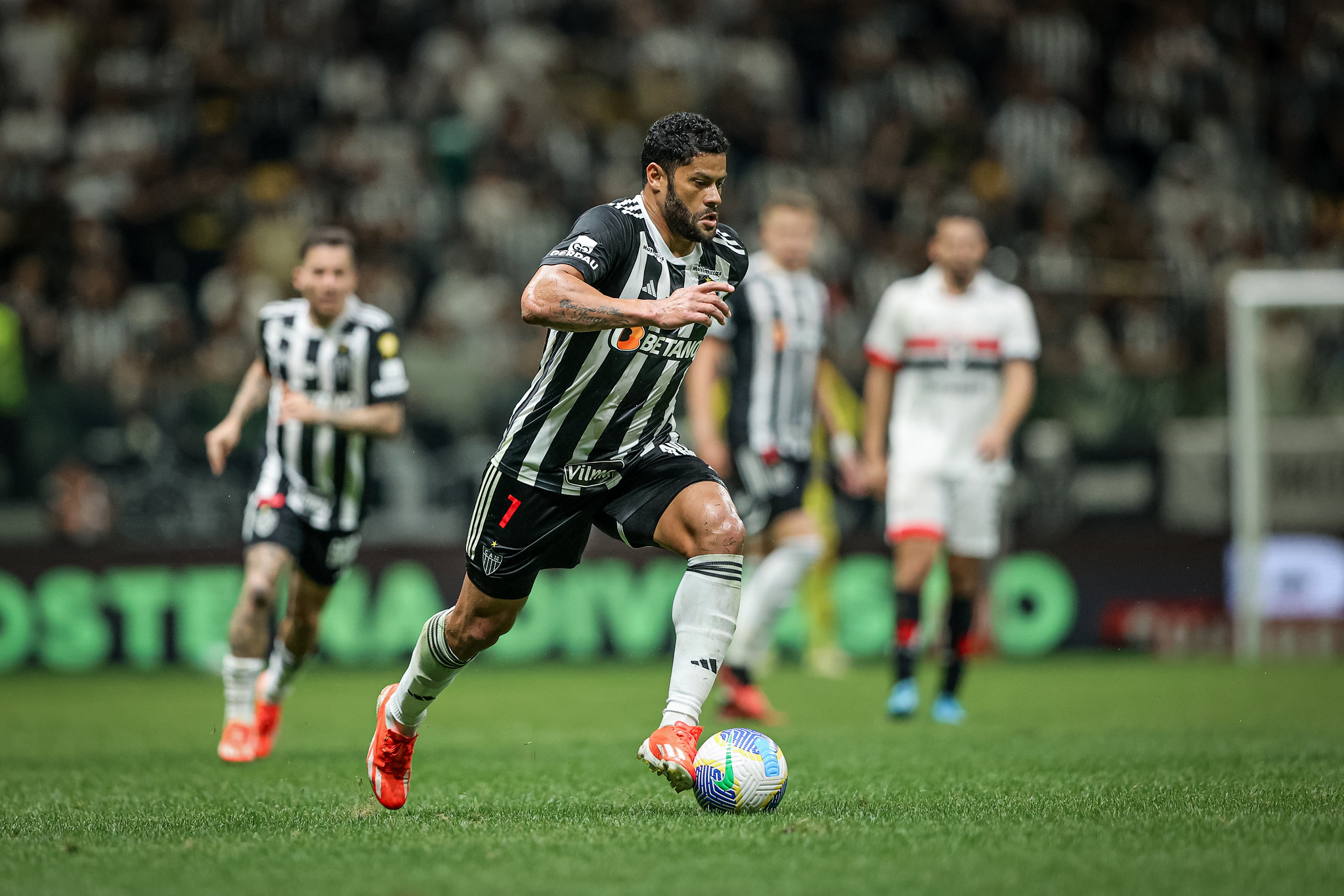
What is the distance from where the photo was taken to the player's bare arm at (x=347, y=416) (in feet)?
24.1

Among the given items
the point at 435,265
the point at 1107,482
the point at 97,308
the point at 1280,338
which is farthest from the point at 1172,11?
the point at 97,308

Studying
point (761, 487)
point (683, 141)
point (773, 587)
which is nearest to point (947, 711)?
point (773, 587)

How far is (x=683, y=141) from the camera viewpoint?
17.5ft

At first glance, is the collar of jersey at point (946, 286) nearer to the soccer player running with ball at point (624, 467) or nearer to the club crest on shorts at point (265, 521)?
the soccer player running with ball at point (624, 467)

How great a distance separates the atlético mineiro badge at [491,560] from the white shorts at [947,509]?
12.9ft

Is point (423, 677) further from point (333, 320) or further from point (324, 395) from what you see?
point (333, 320)

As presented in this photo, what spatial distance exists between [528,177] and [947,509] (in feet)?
28.6

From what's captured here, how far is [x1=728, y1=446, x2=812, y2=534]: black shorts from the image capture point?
9.18 metres

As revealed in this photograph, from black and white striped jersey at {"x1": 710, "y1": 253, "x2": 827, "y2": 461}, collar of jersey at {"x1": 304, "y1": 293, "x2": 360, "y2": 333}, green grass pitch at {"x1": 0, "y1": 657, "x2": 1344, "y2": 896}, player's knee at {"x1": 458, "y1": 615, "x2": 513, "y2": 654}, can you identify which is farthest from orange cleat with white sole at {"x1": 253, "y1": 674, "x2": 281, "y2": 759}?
black and white striped jersey at {"x1": 710, "y1": 253, "x2": 827, "y2": 461}

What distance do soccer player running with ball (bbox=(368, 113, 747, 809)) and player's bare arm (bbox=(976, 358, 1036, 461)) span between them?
3.37 meters

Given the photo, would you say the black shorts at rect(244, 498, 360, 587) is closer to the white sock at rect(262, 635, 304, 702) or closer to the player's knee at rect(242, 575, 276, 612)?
the player's knee at rect(242, 575, 276, 612)

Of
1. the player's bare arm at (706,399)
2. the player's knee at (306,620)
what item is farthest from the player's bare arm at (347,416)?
the player's bare arm at (706,399)

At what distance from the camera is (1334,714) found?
8.98m

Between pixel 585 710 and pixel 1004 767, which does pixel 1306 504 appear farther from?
pixel 1004 767
